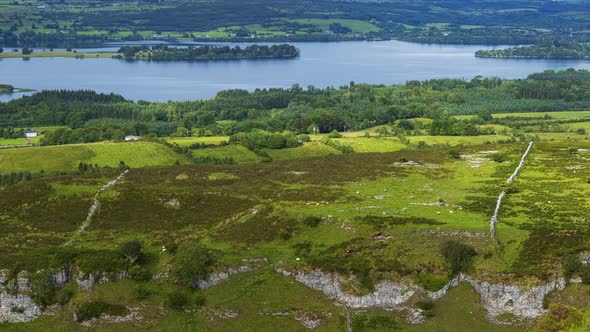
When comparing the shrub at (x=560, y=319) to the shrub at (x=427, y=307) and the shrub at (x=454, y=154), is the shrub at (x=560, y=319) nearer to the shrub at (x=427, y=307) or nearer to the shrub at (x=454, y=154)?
the shrub at (x=427, y=307)

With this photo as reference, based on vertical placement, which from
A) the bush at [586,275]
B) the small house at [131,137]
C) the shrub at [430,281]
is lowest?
the small house at [131,137]

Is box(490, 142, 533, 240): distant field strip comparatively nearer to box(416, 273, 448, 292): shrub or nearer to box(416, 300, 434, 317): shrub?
box(416, 273, 448, 292): shrub

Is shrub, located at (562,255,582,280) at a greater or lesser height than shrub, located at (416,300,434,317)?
greater

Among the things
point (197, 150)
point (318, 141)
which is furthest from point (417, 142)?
point (197, 150)

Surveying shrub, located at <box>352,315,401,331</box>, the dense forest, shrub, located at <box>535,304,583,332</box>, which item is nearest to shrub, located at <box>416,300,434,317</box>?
shrub, located at <box>352,315,401,331</box>

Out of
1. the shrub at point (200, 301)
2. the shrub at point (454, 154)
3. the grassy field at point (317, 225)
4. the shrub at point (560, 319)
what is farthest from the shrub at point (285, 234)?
the shrub at point (454, 154)

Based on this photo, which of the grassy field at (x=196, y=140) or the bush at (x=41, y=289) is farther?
the grassy field at (x=196, y=140)
